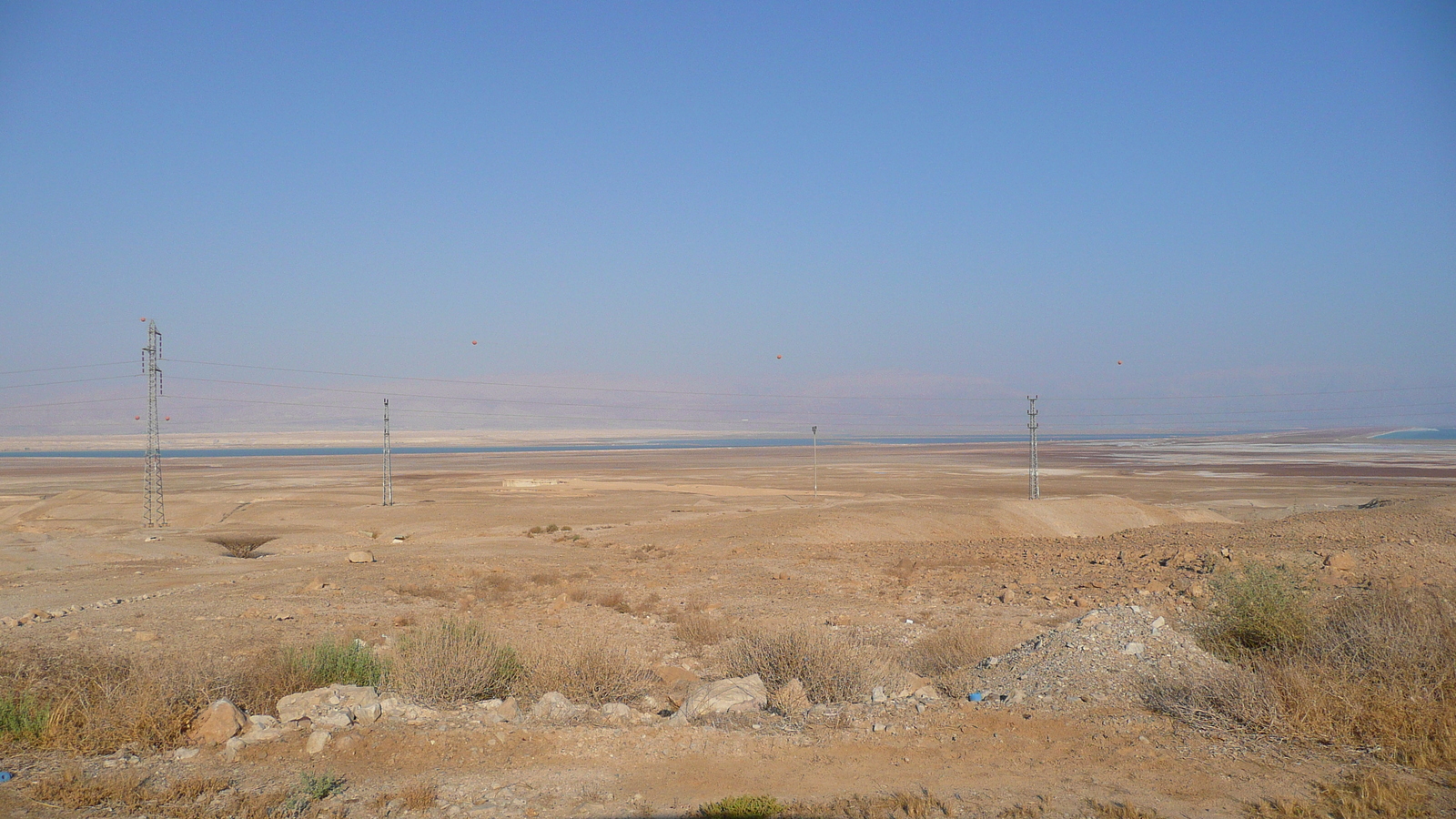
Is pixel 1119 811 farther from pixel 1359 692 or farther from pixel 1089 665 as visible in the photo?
pixel 1089 665

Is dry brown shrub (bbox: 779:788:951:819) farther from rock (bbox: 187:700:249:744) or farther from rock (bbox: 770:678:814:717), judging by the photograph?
rock (bbox: 187:700:249:744)

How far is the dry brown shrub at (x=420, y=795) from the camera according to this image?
6.74 metres

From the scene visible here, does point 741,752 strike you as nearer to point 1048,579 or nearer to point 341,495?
point 1048,579

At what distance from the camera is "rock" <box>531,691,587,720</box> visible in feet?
29.1

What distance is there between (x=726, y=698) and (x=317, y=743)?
13.2 feet

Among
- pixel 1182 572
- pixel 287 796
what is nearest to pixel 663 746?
pixel 287 796

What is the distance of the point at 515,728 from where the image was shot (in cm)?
830

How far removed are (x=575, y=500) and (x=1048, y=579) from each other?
32.6 meters

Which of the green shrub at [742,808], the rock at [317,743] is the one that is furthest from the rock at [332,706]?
the green shrub at [742,808]

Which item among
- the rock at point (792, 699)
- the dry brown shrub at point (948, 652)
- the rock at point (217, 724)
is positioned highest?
the rock at point (217, 724)

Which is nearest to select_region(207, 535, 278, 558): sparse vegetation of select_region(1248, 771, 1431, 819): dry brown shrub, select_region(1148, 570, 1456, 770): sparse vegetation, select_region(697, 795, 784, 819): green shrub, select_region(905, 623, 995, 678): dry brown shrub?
select_region(905, 623, 995, 678): dry brown shrub

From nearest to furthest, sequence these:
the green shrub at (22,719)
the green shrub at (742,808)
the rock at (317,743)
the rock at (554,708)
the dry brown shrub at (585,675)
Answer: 1. the green shrub at (742,808)
2. the rock at (317,743)
3. the green shrub at (22,719)
4. the rock at (554,708)
5. the dry brown shrub at (585,675)

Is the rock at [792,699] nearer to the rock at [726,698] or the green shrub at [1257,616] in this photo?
the rock at [726,698]

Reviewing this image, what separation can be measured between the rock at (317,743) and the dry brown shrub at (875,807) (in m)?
4.25
